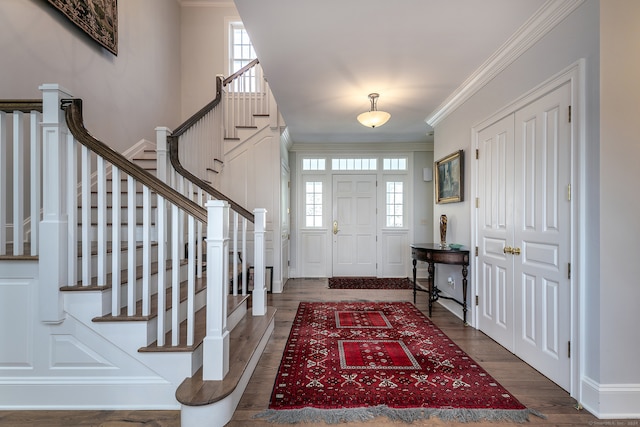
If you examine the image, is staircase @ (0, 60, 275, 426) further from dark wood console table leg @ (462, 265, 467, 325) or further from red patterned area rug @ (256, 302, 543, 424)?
dark wood console table leg @ (462, 265, 467, 325)

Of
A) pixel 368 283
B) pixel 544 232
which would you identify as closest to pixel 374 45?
pixel 544 232

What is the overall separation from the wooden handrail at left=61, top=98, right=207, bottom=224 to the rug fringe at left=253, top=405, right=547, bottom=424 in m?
1.23

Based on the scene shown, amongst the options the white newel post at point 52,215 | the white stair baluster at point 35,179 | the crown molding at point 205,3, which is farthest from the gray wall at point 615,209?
the crown molding at point 205,3

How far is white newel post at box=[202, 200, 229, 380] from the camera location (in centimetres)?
165

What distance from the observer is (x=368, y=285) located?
5160 millimetres

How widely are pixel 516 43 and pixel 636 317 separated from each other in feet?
6.80

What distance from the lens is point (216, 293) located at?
1.67 metres

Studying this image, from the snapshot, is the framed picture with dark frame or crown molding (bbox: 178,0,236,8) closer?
the framed picture with dark frame

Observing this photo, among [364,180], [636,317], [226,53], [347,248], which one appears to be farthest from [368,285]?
[226,53]

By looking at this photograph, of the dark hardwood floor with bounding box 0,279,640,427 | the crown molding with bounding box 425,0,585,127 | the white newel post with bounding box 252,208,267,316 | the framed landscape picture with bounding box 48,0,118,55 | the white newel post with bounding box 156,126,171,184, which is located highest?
the framed landscape picture with bounding box 48,0,118,55

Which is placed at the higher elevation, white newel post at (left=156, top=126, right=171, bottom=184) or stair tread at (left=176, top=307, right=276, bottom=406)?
white newel post at (left=156, top=126, right=171, bottom=184)

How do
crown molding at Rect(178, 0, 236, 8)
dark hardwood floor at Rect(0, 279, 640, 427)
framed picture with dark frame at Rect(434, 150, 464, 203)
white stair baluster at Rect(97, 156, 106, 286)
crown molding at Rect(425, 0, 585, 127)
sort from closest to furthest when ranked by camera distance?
1. dark hardwood floor at Rect(0, 279, 640, 427)
2. white stair baluster at Rect(97, 156, 106, 286)
3. crown molding at Rect(425, 0, 585, 127)
4. framed picture with dark frame at Rect(434, 150, 464, 203)
5. crown molding at Rect(178, 0, 236, 8)

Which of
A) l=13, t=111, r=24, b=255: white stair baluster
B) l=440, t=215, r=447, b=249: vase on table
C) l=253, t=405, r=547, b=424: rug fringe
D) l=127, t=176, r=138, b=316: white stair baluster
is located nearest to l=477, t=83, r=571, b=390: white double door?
l=253, t=405, r=547, b=424: rug fringe

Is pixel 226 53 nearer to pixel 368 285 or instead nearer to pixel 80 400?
pixel 368 285
